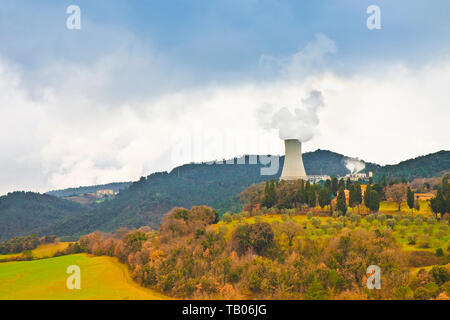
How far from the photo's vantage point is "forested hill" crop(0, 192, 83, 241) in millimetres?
101812

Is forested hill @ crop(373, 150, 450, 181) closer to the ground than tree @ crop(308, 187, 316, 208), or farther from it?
farther from it

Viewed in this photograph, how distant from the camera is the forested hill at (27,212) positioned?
102 m

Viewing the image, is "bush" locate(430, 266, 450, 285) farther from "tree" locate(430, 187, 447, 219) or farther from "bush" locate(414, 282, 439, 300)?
"tree" locate(430, 187, 447, 219)

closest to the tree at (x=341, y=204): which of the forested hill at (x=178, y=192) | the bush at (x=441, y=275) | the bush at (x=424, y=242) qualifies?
the bush at (x=424, y=242)

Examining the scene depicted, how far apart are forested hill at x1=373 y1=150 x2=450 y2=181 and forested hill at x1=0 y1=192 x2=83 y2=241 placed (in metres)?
97.2

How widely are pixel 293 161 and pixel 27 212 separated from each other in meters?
98.3

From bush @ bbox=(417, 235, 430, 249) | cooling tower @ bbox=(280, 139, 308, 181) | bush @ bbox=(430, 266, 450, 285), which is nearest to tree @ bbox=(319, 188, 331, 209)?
cooling tower @ bbox=(280, 139, 308, 181)

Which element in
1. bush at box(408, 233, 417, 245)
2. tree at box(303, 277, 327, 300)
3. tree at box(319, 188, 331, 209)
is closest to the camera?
tree at box(303, 277, 327, 300)

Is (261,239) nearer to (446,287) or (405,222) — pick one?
(446,287)

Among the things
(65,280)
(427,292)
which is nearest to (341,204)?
(427,292)

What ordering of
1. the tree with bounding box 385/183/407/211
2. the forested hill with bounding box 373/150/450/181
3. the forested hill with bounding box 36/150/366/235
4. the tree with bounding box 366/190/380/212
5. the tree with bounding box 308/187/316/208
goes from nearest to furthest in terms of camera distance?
the tree with bounding box 366/190/380/212
the tree with bounding box 308/187/316/208
the tree with bounding box 385/183/407/211
the forested hill with bounding box 373/150/450/181
the forested hill with bounding box 36/150/366/235

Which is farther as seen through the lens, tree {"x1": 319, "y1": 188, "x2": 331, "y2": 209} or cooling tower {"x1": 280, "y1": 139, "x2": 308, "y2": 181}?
cooling tower {"x1": 280, "y1": 139, "x2": 308, "y2": 181}
